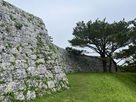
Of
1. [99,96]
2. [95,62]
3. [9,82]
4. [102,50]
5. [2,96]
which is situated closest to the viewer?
[2,96]

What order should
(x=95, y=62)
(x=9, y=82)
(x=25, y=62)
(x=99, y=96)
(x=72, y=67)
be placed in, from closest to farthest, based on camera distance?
(x=9, y=82) → (x=25, y=62) → (x=99, y=96) → (x=72, y=67) → (x=95, y=62)

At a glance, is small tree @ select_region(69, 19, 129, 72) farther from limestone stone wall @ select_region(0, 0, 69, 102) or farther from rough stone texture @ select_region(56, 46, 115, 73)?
limestone stone wall @ select_region(0, 0, 69, 102)

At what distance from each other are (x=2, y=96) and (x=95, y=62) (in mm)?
13885

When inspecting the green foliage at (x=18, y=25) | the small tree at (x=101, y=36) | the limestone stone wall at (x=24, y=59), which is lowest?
the limestone stone wall at (x=24, y=59)

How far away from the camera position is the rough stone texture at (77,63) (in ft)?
47.0

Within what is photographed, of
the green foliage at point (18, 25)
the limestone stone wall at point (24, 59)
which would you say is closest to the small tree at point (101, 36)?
the limestone stone wall at point (24, 59)

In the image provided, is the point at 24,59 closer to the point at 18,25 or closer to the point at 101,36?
the point at 18,25

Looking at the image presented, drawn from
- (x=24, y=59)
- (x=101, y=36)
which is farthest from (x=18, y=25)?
(x=101, y=36)

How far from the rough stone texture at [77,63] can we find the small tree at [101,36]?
4.05ft

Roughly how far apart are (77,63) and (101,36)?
9.10ft

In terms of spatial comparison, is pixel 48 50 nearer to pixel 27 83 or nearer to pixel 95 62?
pixel 27 83

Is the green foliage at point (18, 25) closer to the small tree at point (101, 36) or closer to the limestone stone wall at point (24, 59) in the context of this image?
the limestone stone wall at point (24, 59)

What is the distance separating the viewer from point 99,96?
23.9ft

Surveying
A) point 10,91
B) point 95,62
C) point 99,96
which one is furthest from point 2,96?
point 95,62
